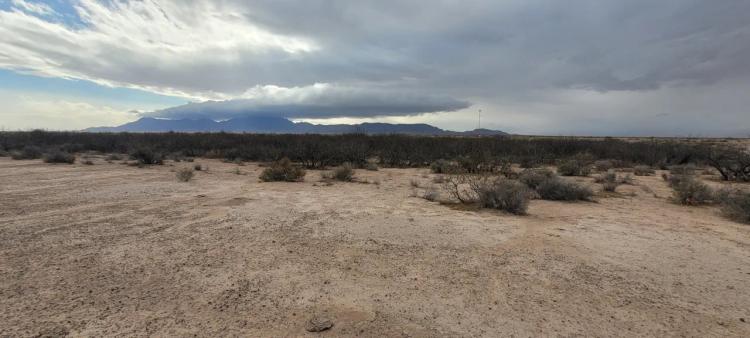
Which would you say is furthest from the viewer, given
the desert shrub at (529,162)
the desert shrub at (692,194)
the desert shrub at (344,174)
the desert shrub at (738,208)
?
the desert shrub at (529,162)

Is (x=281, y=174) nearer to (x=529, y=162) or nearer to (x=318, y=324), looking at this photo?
(x=318, y=324)

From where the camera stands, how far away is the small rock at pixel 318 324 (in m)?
3.42

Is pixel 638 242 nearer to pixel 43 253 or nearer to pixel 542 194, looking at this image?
pixel 542 194

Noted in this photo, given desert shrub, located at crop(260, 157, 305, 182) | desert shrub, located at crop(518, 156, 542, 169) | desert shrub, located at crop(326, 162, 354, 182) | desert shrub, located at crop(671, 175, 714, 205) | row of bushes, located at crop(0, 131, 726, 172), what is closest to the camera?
desert shrub, located at crop(671, 175, 714, 205)

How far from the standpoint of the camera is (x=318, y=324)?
3480 mm

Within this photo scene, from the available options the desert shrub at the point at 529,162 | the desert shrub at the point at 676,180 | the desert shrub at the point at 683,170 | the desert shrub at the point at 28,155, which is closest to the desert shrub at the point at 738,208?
the desert shrub at the point at 676,180

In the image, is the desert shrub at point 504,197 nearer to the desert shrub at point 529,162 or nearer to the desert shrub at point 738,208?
the desert shrub at point 738,208

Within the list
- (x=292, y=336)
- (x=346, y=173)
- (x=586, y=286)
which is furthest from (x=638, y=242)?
(x=346, y=173)

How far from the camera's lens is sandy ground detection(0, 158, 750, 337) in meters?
3.55

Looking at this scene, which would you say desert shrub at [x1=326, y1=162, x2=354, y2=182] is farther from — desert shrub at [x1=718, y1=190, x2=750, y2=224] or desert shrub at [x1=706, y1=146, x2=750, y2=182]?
desert shrub at [x1=706, y1=146, x2=750, y2=182]

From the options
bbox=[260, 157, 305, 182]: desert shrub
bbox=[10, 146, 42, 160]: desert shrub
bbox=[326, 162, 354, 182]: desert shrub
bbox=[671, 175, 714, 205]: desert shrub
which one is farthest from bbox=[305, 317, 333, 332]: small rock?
bbox=[10, 146, 42, 160]: desert shrub

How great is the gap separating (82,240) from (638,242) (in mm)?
8944

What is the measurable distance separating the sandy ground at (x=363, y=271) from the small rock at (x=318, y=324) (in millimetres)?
77

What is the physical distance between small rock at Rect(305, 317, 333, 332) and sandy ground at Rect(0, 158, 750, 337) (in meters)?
0.08
